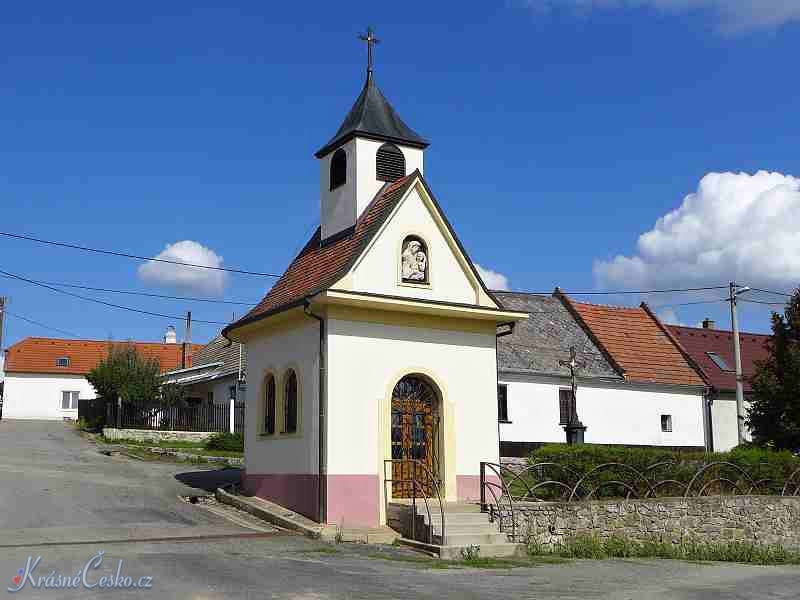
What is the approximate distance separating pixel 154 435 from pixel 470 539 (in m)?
21.6

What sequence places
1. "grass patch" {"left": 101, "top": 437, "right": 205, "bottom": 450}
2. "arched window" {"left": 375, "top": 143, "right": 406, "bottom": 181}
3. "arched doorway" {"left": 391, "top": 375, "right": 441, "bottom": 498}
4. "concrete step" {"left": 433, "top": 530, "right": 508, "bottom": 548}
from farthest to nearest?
"grass patch" {"left": 101, "top": 437, "right": 205, "bottom": 450} → "arched window" {"left": 375, "top": 143, "right": 406, "bottom": 181} → "arched doorway" {"left": 391, "top": 375, "right": 441, "bottom": 498} → "concrete step" {"left": 433, "top": 530, "right": 508, "bottom": 548}

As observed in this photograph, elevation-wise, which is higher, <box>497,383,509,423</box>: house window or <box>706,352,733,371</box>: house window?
<box>706,352,733,371</box>: house window

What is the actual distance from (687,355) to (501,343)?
9.85 m

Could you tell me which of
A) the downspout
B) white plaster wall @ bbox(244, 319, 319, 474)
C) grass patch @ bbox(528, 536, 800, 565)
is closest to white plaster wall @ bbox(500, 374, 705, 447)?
grass patch @ bbox(528, 536, 800, 565)

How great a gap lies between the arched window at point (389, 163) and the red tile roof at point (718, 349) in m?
22.5

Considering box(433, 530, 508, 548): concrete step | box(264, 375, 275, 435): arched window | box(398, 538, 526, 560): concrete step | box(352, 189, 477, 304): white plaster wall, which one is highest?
box(352, 189, 477, 304): white plaster wall

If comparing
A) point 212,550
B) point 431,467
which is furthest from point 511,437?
point 212,550

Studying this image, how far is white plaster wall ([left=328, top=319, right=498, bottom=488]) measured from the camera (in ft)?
60.7

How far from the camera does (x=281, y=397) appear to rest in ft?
66.8

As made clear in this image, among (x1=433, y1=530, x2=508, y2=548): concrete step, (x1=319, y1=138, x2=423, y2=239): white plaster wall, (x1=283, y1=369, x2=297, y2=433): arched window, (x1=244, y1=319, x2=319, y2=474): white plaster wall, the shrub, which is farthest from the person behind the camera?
the shrub

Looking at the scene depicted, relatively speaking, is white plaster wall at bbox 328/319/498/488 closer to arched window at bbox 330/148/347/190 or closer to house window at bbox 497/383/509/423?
arched window at bbox 330/148/347/190

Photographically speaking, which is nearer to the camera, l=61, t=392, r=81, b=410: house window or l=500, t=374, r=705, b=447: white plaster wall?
l=500, t=374, r=705, b=447: white plaster wall

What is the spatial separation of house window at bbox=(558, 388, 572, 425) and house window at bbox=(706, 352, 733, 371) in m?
10.1

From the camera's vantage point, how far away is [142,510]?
19.5 m
